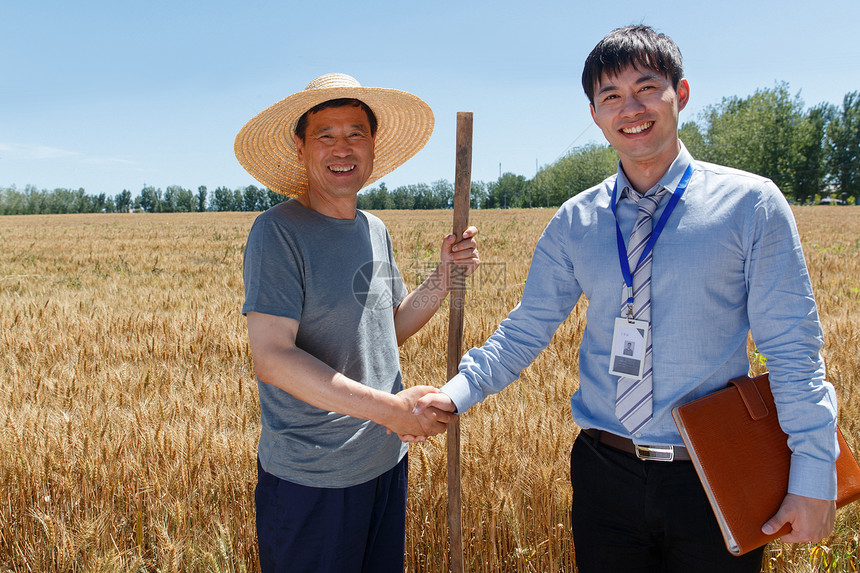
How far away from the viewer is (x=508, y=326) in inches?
77.0

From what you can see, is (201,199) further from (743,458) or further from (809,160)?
(743,458)

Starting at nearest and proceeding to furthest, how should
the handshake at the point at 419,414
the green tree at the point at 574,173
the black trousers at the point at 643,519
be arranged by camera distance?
the black trousers at the point at 643,519, the handshake at the point at 419,414, the green tree at the point at 574,173

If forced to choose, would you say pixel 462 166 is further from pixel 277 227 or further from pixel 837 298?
pixel 837 298

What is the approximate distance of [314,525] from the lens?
5.67 ft

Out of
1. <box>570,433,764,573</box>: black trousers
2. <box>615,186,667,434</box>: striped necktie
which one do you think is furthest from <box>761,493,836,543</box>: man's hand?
<box>615,186,667,434</box>: striped necktie

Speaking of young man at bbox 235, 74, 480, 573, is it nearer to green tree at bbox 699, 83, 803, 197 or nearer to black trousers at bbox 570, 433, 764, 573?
black trousers at bbox 570, 433, 764, 573

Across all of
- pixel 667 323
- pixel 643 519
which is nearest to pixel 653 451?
pixel 643 519

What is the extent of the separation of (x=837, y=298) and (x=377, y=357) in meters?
6.38

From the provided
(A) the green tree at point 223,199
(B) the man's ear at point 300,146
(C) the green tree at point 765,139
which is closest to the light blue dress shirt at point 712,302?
(B) the man's ear at point 300,146

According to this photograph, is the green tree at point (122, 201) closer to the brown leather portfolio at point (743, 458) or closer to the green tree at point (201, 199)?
the green tree at point (201, 199)

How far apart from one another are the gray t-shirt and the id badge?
0.77 m

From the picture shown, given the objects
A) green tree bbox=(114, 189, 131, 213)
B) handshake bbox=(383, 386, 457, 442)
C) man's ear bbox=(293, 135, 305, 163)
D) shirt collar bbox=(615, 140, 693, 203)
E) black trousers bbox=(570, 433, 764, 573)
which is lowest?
black trousers bbox=(570, 433, 764, 573)

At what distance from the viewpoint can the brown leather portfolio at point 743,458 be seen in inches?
56.1

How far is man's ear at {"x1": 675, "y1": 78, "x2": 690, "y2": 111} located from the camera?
165cm
